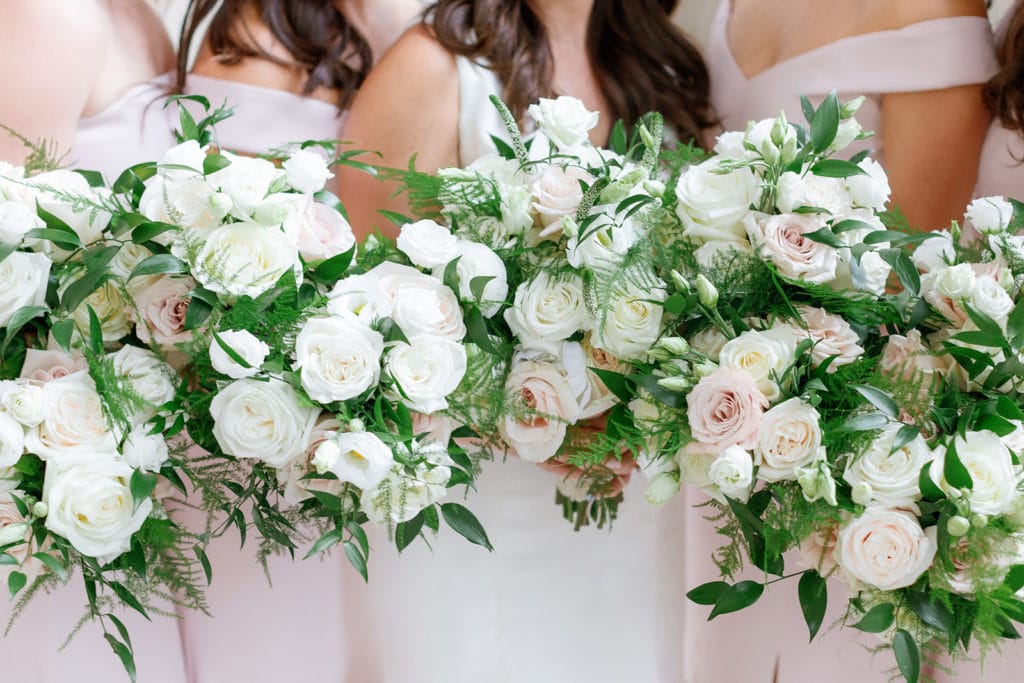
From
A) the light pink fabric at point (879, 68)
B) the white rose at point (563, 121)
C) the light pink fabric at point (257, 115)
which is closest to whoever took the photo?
the white rose at point (563, 121)

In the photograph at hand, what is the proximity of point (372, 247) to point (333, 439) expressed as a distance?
0.84 feet

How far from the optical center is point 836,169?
947mm

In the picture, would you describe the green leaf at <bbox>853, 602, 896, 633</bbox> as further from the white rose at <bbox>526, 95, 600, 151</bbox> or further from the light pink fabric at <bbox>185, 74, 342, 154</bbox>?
the light pink fabric at <bbox>185, 74, 342, 154</bbox>

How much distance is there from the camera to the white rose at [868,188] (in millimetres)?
977

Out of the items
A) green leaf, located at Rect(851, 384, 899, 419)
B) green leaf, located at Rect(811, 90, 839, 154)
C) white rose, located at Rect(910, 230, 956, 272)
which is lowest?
green leaf, located at Rect(851, 384, 899, 419)

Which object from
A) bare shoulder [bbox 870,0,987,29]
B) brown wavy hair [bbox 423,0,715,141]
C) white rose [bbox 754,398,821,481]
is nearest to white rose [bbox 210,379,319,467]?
white rose [bbox 754,398,821,481]

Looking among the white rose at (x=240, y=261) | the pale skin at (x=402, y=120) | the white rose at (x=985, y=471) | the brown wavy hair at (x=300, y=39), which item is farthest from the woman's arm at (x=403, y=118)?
the white rose at (x=985, y=471)

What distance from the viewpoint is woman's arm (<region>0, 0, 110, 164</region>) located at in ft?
4.14

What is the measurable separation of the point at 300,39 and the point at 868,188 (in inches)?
37.8

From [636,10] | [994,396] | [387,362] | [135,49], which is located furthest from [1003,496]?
[135,49]

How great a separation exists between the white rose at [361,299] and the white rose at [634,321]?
0.22m

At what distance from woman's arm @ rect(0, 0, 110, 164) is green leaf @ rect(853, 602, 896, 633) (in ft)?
3.69

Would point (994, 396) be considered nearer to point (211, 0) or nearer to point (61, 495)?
point (61, 495)

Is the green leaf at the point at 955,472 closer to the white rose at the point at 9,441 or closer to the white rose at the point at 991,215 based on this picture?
the white rose at the point at 991,215
